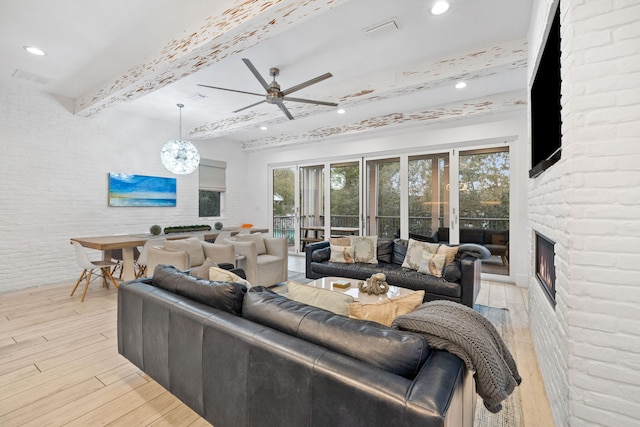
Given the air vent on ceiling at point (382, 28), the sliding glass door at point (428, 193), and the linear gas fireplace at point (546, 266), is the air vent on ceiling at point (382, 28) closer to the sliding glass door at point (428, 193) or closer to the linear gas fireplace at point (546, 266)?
the linear gas fireplace at point (546, 266)

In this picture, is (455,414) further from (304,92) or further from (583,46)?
(304,92)

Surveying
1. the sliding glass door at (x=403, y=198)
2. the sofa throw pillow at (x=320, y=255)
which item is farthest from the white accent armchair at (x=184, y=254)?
the sliding glass door at (x=403, y=198)

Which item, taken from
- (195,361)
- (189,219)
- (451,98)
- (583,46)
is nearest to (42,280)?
(189,219)

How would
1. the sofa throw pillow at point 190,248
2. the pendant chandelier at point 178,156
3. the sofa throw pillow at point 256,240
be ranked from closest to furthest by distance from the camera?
1. the sofa throw pillow at point 190,248
2. the sofa throw pillow at point 256,240
3. the pendant chandelier at point 178,156

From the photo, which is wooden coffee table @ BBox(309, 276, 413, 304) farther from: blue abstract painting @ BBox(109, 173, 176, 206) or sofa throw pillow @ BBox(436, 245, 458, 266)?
blue abstract painting @ BBox(109, 173, 176, 206)

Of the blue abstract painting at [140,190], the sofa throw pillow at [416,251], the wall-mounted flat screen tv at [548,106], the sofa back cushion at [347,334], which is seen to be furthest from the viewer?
the blue abstract painting at [140,190]

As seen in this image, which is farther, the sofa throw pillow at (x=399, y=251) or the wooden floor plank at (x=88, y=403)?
the sofa throw pillow at (x=399, y=251)

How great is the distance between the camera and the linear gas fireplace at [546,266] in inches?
76.8

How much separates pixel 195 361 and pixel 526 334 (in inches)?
117

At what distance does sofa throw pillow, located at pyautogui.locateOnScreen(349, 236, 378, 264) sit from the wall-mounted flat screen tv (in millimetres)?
2169

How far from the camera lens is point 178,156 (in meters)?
4.67

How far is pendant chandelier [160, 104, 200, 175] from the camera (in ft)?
15.2

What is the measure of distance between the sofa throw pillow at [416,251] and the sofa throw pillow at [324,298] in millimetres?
2409

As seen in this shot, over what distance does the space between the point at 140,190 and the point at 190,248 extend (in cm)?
270
